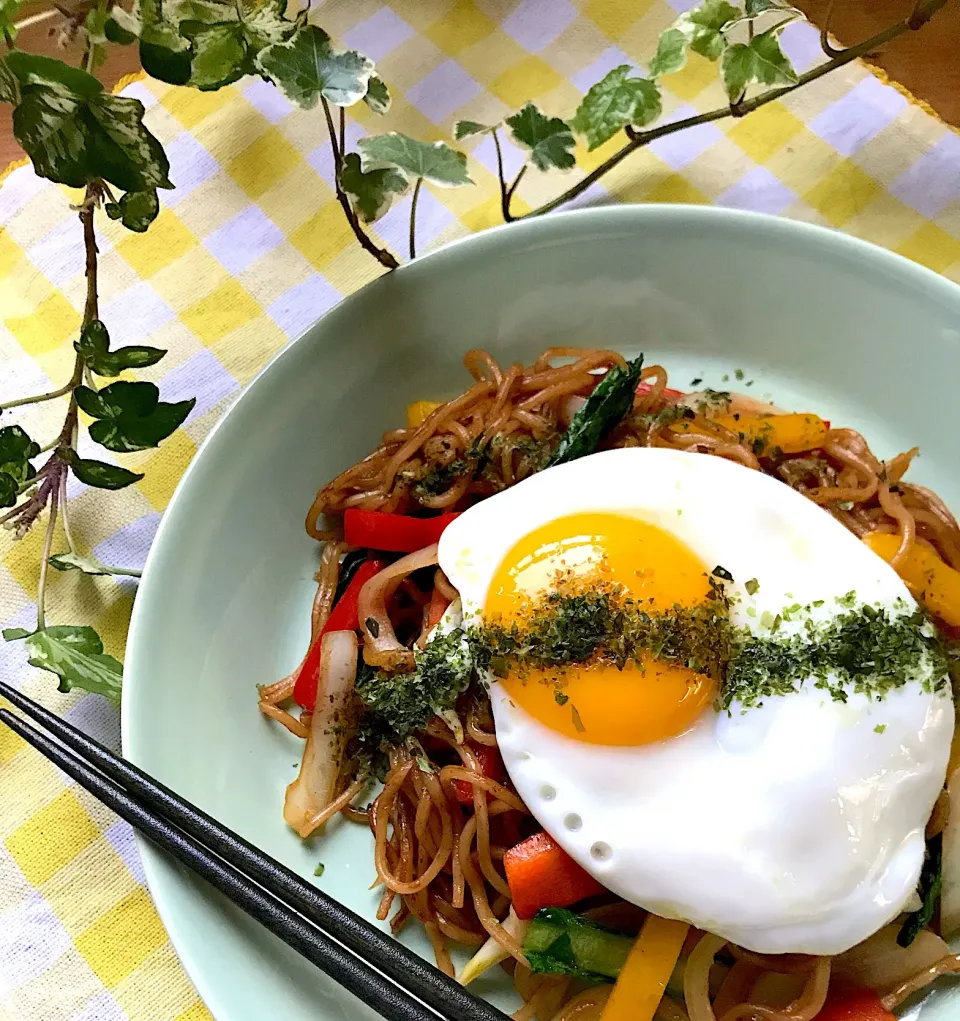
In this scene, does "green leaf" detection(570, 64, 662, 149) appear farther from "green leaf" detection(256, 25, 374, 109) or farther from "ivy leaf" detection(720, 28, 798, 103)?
"green leaf" detection(256, 25, 374, 109)

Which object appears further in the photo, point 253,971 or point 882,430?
point 882,430

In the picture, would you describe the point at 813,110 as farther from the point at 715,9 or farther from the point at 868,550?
the point at 868,550

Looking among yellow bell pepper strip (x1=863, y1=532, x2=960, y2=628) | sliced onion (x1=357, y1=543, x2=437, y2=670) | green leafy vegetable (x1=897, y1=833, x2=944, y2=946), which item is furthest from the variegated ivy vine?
green leafy vegetable (x1=897, y1=833, x2=944, y2=946)

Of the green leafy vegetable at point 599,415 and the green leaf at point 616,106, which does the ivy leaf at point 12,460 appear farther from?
the green leaf at point 616,106

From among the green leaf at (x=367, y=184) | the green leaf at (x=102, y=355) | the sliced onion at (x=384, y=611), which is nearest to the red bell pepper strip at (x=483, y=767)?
the sliced onion at (x=384, y=611)

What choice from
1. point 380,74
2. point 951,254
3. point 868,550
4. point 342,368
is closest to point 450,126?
point 380,74

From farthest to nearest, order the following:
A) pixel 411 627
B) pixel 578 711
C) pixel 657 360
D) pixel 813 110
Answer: pixel 813 110 → pixel 657 360 → pixel 411 627 → pixel 578 711
